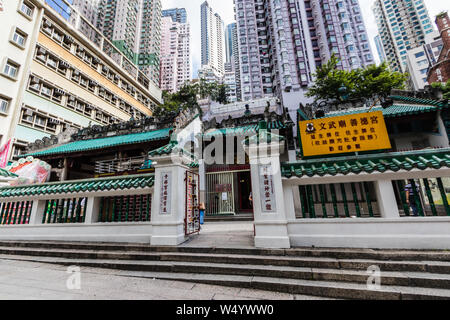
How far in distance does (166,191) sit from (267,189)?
2.76 m

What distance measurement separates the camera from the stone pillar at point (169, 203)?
5.14 m

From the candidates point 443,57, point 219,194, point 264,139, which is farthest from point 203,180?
point 443,57

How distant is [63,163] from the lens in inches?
534

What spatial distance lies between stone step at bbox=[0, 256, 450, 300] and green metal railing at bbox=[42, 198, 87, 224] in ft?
10.8

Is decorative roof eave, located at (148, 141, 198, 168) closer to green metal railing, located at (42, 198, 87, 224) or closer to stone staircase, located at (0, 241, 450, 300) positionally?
stone staircase, located at (0, 241, 450, 300)

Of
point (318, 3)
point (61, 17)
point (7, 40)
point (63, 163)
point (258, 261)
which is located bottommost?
point (258, 261)

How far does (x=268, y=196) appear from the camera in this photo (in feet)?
15.6

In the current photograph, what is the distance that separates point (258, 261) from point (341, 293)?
4.94 feet

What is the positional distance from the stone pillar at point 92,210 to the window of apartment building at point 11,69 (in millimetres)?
17712

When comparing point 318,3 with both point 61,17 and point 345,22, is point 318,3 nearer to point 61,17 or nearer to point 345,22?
point 345,22

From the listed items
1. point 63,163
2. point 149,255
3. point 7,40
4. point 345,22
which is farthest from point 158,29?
point 149,255

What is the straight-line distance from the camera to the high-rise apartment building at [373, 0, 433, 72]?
6631 centimetres

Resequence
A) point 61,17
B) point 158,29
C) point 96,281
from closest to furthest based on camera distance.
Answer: point 96,281
point 61,17
point 158,29

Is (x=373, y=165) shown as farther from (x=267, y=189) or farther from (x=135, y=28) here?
(x=135, y=28)
